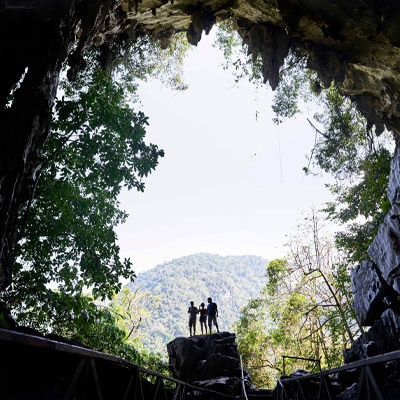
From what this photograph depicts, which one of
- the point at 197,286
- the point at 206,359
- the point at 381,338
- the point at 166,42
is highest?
the point at 197,286

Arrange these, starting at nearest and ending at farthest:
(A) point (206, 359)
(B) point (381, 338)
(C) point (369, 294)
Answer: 1. (B) point (381, 338)
2. (C) point (369, 294)
3. (A) point (206, 359)

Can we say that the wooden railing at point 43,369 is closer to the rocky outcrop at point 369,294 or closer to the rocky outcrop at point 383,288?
the rocky outcrop at point 383,288

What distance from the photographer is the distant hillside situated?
9269 centimetres

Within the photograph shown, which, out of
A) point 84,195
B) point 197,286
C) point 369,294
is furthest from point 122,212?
point 197,286

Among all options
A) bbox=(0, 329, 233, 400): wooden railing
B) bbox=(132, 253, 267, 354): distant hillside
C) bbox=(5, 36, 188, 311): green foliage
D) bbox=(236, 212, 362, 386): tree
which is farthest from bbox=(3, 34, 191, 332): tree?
bbox=(132, 253, 267, 354): distant hillside

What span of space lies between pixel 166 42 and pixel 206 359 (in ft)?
40.6

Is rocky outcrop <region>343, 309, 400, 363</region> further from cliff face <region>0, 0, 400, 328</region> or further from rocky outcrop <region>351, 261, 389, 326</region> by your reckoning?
cliff face <region>0, 0, 400, 328</region>

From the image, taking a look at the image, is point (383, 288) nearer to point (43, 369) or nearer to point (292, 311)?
point (43, 369)

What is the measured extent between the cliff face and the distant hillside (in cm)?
7644

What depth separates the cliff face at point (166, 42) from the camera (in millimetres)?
5586

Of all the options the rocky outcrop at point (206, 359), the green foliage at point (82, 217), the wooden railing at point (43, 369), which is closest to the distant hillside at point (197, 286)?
the rocky outcrop at point (206, 359)

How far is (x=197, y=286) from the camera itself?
116938 millimetres

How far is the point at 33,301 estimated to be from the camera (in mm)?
6312

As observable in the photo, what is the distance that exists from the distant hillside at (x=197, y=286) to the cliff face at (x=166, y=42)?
7644 centimetres
